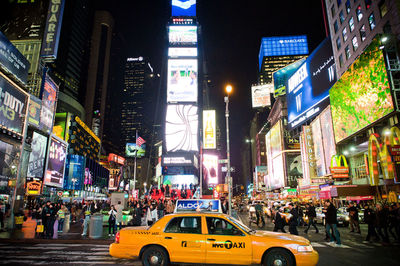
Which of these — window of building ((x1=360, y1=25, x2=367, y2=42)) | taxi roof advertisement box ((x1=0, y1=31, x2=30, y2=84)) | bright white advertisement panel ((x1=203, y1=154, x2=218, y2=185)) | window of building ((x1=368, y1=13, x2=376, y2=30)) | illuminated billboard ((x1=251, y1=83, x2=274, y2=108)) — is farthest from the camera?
illuminated billboard ((x1=251, y1=83, x2=274, y2=108))

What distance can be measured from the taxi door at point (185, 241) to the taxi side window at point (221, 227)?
10.3 inches

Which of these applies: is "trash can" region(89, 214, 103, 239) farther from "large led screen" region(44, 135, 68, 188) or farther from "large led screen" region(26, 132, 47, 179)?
"large led screen" region(44, 135, 68, 188)

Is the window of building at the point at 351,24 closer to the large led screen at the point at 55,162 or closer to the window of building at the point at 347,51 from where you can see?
the window of building at the point at 347,51

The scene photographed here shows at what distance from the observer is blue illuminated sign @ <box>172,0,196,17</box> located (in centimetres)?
6975

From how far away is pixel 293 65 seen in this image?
72500 millimetres

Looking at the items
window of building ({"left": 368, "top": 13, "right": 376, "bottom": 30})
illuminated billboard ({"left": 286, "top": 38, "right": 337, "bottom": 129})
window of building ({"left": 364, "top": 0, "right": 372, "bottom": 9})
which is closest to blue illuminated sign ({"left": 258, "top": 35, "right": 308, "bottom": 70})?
illuminated billboard ({"left": 286, "top": 38, "right": 337, "bottom": 129})

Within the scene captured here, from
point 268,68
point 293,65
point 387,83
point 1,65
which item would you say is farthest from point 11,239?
point 268,68

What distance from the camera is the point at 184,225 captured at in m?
6.87

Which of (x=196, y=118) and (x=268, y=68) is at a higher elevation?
(x=268, y=68)

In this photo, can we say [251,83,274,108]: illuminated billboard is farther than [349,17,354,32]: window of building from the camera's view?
Yes

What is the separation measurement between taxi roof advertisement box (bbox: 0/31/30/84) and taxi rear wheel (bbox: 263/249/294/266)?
25276mm

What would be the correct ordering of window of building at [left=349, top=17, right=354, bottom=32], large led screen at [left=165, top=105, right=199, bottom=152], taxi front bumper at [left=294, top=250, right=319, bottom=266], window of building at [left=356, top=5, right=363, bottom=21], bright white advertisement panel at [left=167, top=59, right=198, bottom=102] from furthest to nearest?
large led screen at [left=165, top=105, right=199, bottom=152] → bright white advertisement panel at [left=167, top=59, right=198, bottom=102] → window of building at [left=349, top=17, right=354, bottom=32] → window of building at [left=356, top=5, right=363, bottom=21] → taxi front bumper at [left=294, top=250, right=319, bottom=266]

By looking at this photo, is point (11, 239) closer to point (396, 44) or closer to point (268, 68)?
point (396, 44)

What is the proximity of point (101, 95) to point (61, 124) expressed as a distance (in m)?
111
